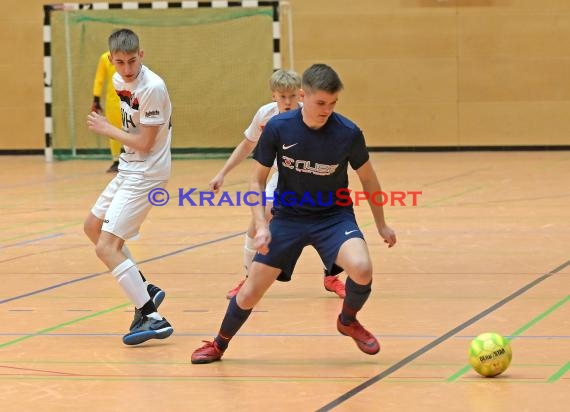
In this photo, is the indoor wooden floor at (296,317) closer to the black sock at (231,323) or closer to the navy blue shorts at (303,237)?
the black sock at (231,323)

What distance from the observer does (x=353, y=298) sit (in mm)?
5668

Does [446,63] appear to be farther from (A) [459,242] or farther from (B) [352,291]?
(B) [352,291]

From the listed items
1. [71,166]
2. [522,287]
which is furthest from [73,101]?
[522,287]

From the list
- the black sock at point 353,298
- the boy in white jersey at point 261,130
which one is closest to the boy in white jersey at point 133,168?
the boy in white jersey at point 261,130

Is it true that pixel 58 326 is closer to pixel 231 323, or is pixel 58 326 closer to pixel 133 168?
pixel 133 168

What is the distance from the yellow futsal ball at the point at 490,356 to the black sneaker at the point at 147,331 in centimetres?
180

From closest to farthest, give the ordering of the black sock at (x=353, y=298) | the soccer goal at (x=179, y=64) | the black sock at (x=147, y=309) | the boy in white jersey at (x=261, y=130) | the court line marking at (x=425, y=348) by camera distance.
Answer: the court line marking at (x=425, y=348) → the black sock at (x=353, y=298) → the black sock at (x=147, y=309) → the boy in white jersey at (x=261, y=130) → the soccer goal at (x=179, y=64)

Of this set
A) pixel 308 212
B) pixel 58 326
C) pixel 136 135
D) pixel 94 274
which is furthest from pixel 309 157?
pixel 94 274

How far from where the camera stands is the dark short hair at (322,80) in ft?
17.7

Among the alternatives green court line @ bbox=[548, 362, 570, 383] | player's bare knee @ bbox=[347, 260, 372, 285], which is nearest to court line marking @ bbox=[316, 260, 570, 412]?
player's bare knee @ bbox=[347, 260, 372, 285]

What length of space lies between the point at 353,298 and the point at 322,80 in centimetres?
113

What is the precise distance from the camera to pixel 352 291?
566 centimetres

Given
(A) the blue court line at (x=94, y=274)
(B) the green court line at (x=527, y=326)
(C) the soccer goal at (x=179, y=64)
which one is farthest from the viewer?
(C) the soccer goal at (x=179, y=64)

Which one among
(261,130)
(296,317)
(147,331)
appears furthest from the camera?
(261,130)
